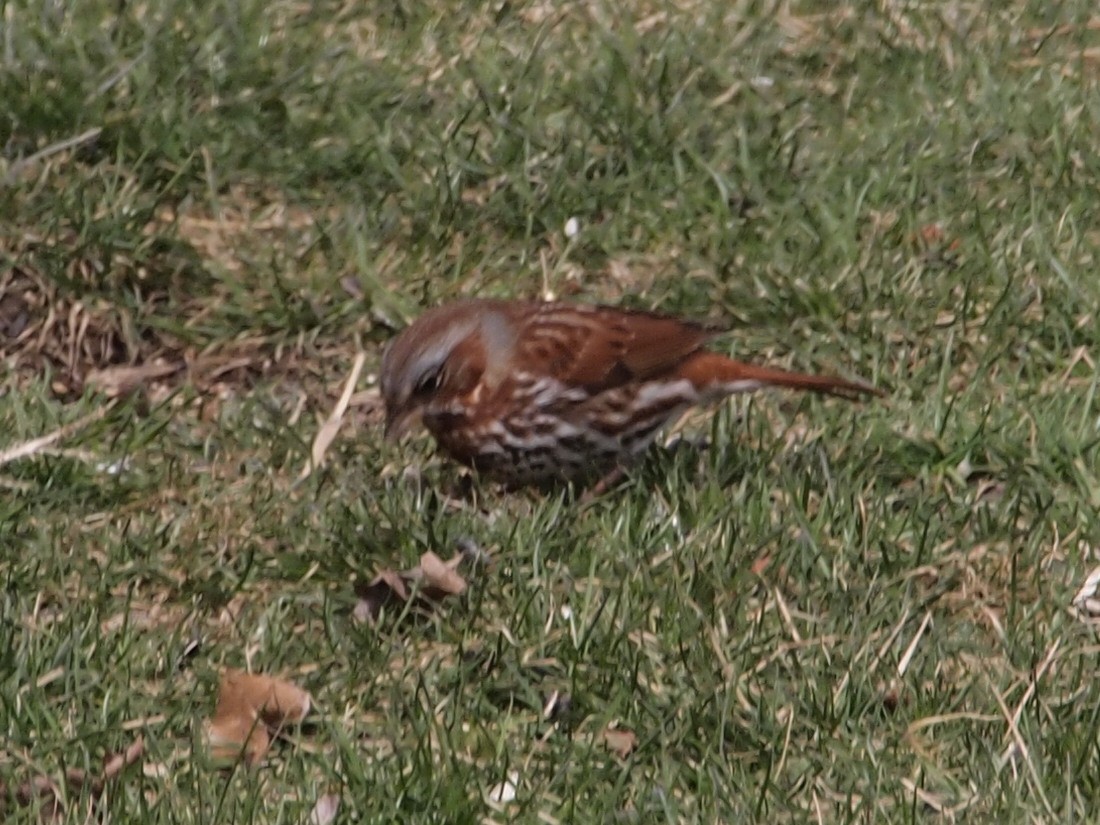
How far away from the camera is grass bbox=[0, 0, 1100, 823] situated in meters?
4.51

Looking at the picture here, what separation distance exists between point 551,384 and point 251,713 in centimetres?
160

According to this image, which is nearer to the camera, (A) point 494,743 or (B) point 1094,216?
(A) point 494,743

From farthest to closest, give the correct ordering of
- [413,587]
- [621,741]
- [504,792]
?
[413,587] < [621,741] < [504,792]

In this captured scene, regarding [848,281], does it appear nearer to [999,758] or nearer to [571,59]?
[571,59]

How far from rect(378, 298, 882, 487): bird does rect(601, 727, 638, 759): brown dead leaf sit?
4.34 ft

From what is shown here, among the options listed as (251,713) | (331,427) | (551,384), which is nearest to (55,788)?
(251,713)

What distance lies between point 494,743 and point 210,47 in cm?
347

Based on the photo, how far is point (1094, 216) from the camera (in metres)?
6.74

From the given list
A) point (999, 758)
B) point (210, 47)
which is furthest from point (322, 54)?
point (999, 758)

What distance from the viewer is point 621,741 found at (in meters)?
4.56

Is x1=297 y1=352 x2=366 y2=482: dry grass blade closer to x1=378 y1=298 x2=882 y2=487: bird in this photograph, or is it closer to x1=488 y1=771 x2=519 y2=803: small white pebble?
x1=378 y1=298 x2=882 y2=487: bird

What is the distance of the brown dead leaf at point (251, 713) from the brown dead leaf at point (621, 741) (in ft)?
2.26

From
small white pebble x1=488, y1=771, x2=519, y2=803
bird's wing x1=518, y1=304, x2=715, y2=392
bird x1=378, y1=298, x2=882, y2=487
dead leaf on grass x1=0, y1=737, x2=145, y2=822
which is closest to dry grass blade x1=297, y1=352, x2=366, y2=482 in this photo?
bird x1=378, y1=298, x2=882, y2=487

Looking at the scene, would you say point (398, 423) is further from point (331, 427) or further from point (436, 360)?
point (331, 427)
